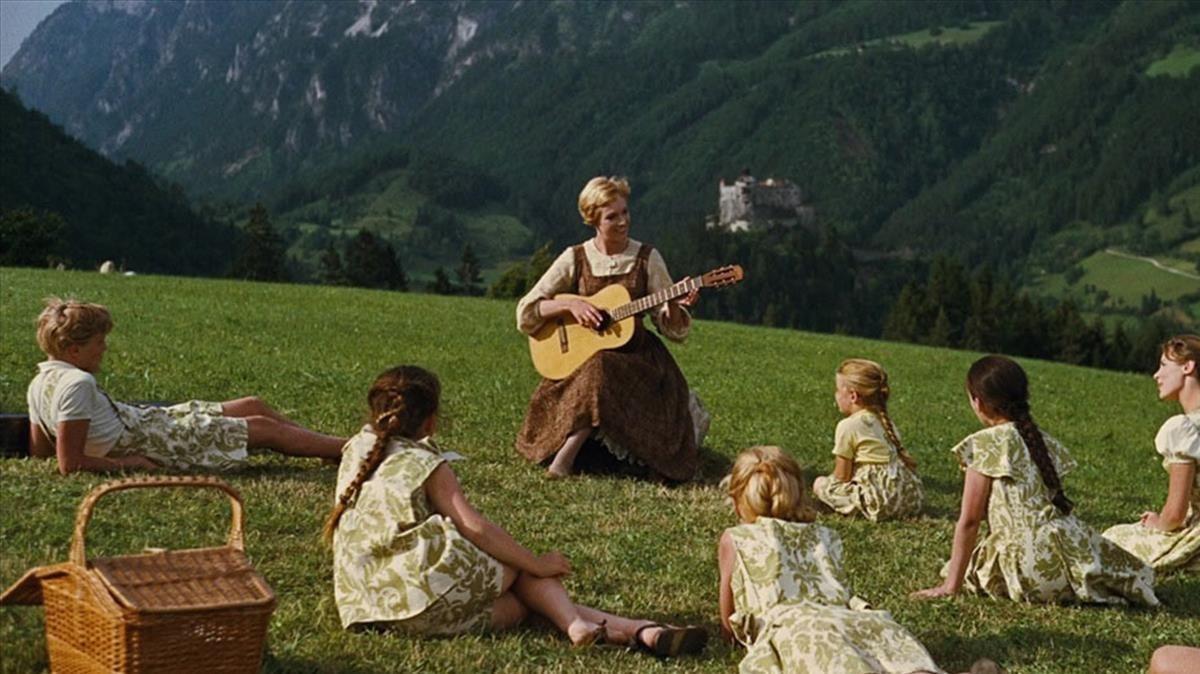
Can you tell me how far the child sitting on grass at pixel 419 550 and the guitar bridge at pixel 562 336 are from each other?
572 centimetres

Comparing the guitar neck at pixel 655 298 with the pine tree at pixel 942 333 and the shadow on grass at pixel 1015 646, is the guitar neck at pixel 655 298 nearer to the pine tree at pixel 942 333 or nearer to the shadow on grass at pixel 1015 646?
the shadow on grass at pixel 1015 646

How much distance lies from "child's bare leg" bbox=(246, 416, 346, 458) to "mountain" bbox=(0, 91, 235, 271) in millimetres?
128584

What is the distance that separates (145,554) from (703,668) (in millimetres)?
3071

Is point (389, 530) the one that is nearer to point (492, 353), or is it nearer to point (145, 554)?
point (145, 554)

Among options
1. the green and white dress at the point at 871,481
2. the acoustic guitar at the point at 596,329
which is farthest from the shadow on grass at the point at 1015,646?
the acoustic guitar at the point at 596,329

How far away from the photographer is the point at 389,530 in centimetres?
774

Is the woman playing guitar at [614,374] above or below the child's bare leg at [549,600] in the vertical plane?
above

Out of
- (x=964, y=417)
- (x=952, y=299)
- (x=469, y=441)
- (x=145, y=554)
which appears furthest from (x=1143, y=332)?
(x=145, y=554)

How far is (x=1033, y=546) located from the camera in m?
9.55

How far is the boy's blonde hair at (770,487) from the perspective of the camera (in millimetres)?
7898

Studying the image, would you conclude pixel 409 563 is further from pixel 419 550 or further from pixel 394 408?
pixel 394 408

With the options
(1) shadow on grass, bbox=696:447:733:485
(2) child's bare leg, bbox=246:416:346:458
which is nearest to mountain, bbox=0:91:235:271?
(1) shadow on grass, bbox=696:447:733:485

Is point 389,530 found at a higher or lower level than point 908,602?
higher

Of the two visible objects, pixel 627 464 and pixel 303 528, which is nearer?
pixel 303 528
